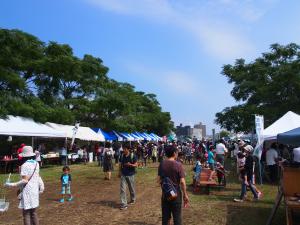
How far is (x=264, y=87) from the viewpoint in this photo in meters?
30.5

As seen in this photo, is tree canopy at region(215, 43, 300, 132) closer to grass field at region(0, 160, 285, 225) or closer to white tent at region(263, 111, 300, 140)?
white tent at region(263, 111, 300, 140)

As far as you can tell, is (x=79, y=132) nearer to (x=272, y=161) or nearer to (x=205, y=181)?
(x=272, y=161)

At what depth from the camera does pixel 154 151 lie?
1191 inches

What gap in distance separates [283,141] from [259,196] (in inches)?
113

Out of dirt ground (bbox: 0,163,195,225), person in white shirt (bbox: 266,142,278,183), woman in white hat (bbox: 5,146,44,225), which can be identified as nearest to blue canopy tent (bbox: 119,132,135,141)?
person in white shirt (bbox: 266,142,278,183)

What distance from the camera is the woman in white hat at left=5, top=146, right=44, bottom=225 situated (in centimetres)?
686

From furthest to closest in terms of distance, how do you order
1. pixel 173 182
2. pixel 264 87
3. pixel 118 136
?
pixel 118 136 < pixel 264 87 < pixel 173 182

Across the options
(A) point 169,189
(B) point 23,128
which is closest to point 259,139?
(A) point 169,189

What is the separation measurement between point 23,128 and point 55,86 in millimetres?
15350

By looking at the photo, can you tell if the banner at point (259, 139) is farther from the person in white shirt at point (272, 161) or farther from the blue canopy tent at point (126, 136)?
the blue canopy tent at point (126, 136)

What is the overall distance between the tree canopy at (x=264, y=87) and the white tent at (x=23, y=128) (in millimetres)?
14056

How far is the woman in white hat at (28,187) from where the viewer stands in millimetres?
6859

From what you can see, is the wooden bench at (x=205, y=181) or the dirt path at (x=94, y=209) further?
the wooden bench at (x=205, y=181)

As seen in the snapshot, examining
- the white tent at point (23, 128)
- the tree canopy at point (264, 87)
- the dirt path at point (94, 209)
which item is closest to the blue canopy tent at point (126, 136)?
the tree canopy at point (264, 87)
